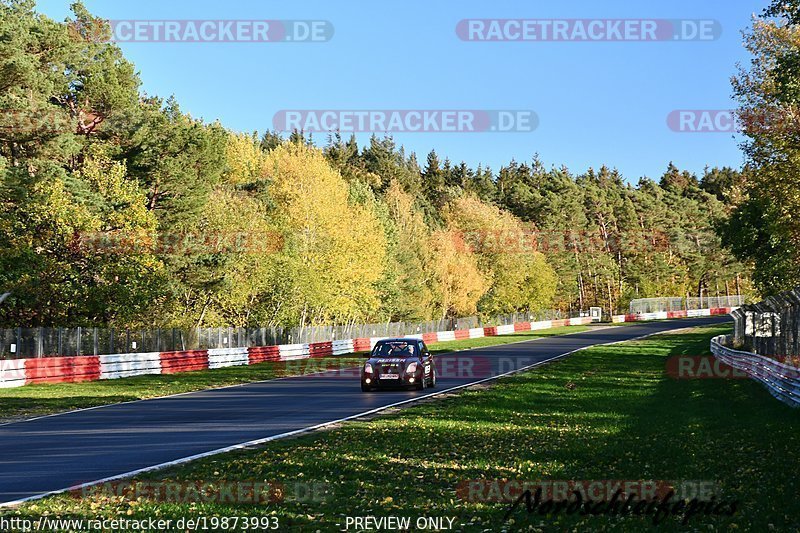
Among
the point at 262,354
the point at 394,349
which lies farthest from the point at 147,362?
the point at 394,349

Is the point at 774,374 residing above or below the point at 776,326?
below

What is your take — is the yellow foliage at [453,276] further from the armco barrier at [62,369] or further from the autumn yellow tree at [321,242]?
the armco barrier at [62,369]

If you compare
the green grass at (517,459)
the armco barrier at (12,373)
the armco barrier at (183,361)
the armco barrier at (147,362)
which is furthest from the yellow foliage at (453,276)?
the green grass at (517,459)

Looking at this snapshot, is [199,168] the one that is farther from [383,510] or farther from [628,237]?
[628,237]

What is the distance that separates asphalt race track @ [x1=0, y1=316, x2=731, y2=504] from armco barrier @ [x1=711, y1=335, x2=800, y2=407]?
9382 mm

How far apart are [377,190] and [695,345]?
212 ft

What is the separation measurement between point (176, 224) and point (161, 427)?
36750 mm

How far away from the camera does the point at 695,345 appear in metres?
60.7

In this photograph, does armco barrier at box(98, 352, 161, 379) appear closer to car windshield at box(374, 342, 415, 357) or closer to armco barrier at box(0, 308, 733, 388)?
armco barrier at box(0, 308, 733, 388)

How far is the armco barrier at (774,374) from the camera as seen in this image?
2147 cm

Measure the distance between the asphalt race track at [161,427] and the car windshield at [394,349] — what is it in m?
1.19

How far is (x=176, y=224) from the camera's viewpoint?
5391 cm

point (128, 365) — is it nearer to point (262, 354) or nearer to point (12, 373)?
point (12, 373)

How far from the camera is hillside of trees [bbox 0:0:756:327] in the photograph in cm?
4278
